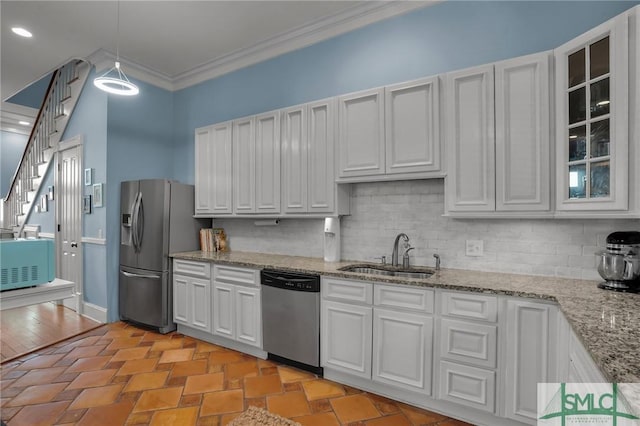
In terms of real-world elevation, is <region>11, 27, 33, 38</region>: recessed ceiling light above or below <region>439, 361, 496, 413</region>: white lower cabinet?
above

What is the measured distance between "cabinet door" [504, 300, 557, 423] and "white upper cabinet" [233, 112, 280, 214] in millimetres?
2222

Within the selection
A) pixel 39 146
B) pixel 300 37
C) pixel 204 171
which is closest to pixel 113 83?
pixel 204 171

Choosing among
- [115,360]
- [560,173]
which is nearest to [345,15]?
[560,173]

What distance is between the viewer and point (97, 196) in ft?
13.3

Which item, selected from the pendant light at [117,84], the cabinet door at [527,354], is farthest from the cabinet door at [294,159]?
the cabinet door at [527,354]

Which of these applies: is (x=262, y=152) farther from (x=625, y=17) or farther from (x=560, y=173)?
(x=625, y=17)

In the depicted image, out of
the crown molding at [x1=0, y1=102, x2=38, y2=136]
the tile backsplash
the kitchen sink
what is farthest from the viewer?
the crown molding at [x1=0, y1=102, x2=38, y2=136]

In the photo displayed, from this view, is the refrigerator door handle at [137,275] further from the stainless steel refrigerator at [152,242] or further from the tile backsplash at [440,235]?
the tile backsplash at [440,235]

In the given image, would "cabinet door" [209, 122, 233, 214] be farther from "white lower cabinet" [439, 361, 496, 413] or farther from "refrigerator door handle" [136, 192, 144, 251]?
"white lower cabinet" [439, 361, 496, 413]

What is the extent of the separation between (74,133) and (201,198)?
2244 mm

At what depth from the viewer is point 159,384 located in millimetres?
2572

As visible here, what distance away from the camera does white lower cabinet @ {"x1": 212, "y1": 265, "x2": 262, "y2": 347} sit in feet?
9.81

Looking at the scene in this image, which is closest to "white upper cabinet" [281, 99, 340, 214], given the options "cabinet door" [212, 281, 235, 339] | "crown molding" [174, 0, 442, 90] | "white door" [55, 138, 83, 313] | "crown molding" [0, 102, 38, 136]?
"crown molding" [174, 0, 442, 90]

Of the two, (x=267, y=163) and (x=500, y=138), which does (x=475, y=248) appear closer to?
(x=500, y=138)
